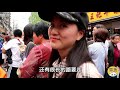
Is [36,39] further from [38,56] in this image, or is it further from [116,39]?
[116,39]

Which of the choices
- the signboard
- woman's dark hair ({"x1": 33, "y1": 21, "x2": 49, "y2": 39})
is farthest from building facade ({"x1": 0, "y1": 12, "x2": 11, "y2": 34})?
the signboard

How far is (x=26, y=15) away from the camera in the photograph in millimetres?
2830

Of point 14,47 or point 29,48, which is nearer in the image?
point 29,48

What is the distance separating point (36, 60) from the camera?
89.5 inches

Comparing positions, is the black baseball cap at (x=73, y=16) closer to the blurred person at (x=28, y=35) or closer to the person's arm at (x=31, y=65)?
the person's arm at (x=31, y=65)

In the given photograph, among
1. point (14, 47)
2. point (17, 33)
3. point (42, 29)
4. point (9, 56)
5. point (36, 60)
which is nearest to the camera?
point (36, 60)

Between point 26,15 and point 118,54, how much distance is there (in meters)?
1.04

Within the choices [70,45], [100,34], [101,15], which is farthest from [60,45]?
[101,15]

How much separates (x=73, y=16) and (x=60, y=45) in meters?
0.34

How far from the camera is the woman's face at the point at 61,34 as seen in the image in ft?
7.64

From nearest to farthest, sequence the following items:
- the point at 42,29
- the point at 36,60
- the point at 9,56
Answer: the point at 36,60, the point at 42,29, the point at 9,56

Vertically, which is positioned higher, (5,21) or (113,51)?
(5,21)

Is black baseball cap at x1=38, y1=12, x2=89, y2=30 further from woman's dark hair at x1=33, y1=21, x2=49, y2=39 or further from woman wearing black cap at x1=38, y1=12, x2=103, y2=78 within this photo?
woman's dark hair at x1=33, y1=21, x2=49, y2=39

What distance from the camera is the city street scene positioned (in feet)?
7.13
